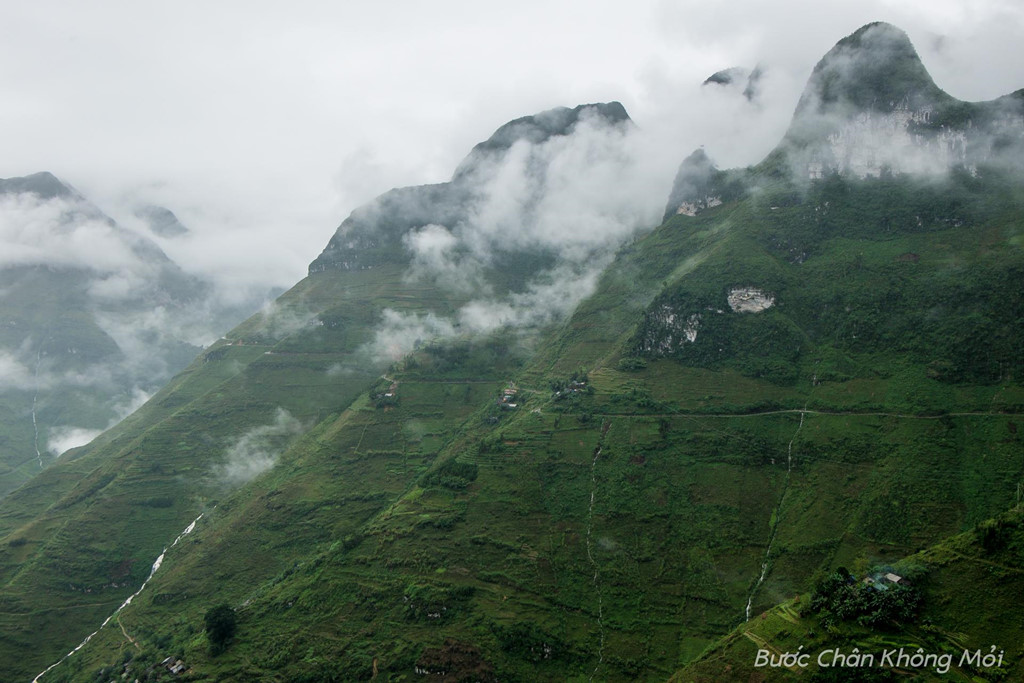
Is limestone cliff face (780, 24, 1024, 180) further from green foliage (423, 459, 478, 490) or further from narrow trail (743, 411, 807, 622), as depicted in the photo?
green foliage (423, 459, 478, 490)

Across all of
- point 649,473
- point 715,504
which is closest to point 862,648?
point 715,504

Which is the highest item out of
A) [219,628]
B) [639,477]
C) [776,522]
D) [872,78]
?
[872,78]

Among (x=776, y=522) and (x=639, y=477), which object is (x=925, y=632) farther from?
(x=639, y=477)

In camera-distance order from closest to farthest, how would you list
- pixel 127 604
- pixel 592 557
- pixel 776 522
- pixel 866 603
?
pixel 866 603, pixel 592 557, pixel 776 522, pixel 127 604

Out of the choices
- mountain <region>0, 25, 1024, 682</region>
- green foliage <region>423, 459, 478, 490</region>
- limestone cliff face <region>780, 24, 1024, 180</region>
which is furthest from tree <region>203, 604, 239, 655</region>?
limestone cliff face <region>780, 24, 1024, 180</region>

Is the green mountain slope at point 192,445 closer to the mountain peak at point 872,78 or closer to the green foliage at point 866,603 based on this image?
the green foliage at point 866,603

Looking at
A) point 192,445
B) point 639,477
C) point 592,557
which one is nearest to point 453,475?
point 592,557

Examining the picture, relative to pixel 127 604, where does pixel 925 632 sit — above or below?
below

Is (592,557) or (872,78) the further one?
(872,78)

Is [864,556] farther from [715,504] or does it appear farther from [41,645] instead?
[41,645]
